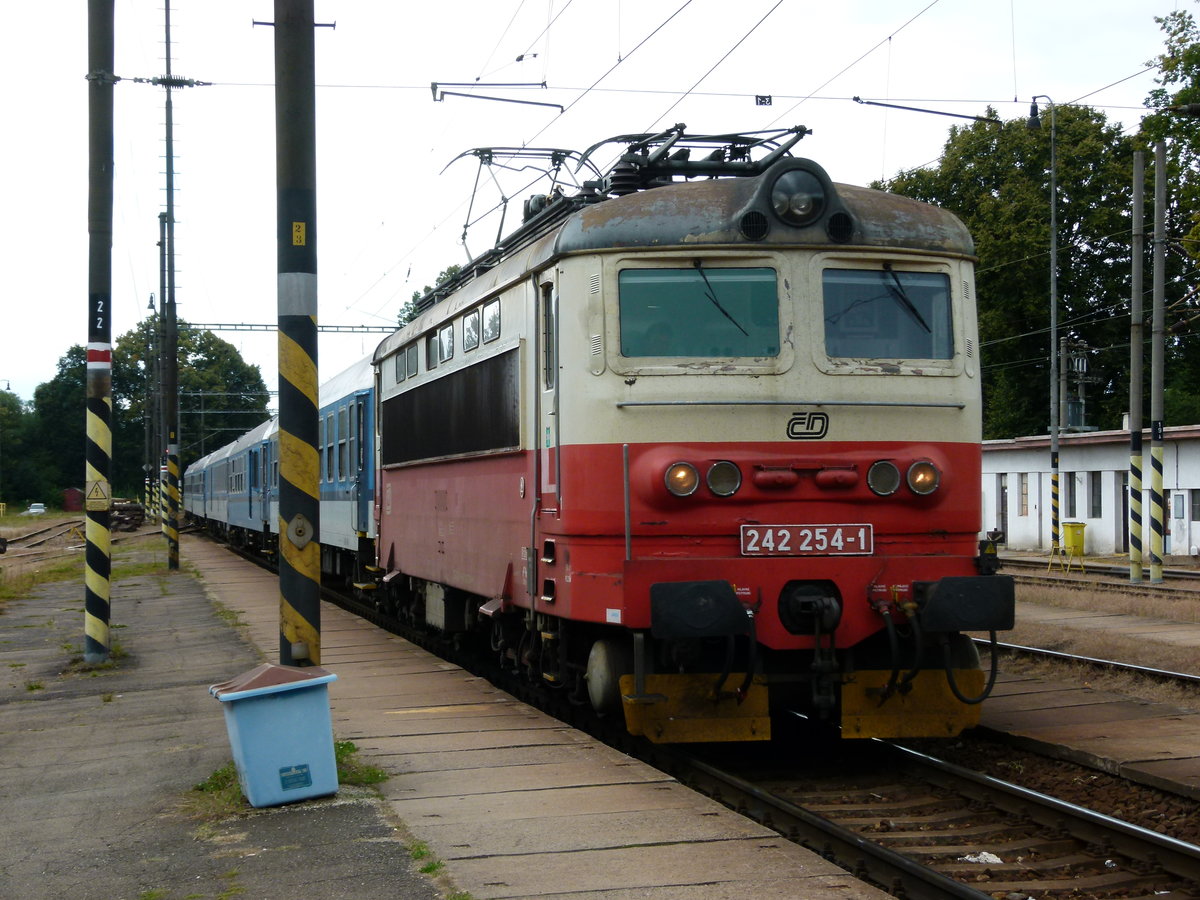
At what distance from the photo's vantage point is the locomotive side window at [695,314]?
7.96 metres

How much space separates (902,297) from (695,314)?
1.28 metres

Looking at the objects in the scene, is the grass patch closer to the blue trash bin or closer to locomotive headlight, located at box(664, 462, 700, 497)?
the blue trash bin

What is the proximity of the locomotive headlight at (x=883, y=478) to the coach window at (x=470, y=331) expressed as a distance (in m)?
3.57

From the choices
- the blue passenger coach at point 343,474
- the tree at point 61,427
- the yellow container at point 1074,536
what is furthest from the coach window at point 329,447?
the tree at point 61,427

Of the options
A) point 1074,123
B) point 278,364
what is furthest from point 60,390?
point 278,364

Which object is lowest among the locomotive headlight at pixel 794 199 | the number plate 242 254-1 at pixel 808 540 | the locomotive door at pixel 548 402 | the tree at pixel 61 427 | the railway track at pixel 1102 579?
the railway track at pixel 1102 579

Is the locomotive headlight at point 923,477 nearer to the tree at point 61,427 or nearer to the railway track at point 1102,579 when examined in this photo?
the railway track at point 1102,579

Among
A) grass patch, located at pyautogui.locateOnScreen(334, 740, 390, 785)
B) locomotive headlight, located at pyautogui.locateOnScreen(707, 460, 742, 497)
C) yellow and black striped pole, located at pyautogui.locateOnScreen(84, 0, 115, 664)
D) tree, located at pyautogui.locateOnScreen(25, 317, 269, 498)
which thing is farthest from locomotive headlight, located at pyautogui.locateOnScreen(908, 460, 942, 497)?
tree, located at pyautogui.locateOnScreen(25, 317, 269, 498)

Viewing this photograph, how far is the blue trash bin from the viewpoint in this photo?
661 centimetres

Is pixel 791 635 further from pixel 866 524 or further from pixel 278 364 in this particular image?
pixel 278 364

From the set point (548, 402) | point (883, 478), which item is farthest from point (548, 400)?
point (883, 478)

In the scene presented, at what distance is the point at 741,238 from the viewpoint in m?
8.02

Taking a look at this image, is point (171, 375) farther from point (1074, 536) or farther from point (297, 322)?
point (297, 322)

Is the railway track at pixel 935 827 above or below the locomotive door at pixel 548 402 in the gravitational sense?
below
